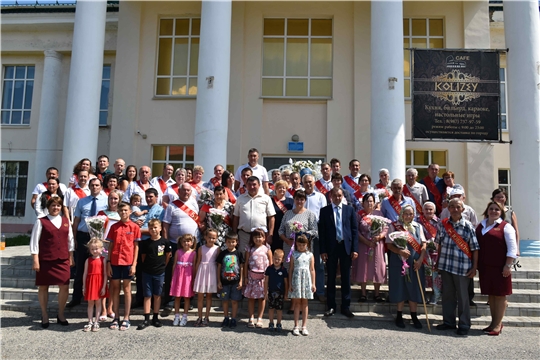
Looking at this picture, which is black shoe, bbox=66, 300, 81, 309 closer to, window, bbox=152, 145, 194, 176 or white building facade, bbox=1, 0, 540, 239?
white building facade, bbox=1, 0, 540, 239

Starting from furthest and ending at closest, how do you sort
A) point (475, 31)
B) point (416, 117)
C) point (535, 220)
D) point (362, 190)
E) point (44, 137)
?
1. point (44, 137)
2. point (475, 31)
3. point (416, 117)
4. point (535, 220)
5. point (362, 190)

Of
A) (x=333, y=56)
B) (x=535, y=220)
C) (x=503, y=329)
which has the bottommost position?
(x=503, y=329)

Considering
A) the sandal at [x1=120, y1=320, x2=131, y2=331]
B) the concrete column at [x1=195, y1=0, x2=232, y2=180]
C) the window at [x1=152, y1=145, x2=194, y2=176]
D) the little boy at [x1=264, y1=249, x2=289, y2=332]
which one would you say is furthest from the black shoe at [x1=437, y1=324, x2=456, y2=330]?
the window at [x1=152, y1=145, x2=194, y2=176]

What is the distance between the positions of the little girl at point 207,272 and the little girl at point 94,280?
1294mm

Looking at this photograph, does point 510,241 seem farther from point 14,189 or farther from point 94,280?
point 14,189

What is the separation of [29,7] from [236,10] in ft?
27.9

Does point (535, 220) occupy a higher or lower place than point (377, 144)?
lower

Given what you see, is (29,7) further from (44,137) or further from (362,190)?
(362,190)

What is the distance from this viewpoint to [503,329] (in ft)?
20.3

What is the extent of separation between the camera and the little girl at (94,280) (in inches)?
227

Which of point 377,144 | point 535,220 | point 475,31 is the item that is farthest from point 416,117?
point 475,31

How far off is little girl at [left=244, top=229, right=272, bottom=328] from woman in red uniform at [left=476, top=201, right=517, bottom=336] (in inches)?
121

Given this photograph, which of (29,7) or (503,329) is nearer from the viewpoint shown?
(503,329)

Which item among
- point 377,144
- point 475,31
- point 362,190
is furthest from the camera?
point 475,31
